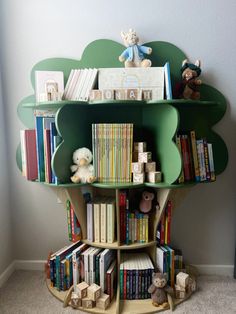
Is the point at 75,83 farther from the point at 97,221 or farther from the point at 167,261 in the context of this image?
the point at 167,261

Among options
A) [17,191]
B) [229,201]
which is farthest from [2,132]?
[229,201]

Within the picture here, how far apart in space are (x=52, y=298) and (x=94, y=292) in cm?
29

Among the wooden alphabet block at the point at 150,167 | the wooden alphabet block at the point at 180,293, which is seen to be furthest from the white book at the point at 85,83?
the wooden alphabet block at the point at 180,293

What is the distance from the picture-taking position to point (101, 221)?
53.2 inches

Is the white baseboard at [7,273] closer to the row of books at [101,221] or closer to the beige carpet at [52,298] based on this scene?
the beige carpet at [52,298]

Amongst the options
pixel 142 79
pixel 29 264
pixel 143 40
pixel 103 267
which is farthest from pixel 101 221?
pixel 143 40

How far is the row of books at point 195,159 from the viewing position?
1300mm

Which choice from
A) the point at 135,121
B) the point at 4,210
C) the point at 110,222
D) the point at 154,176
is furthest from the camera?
the point at 4,210

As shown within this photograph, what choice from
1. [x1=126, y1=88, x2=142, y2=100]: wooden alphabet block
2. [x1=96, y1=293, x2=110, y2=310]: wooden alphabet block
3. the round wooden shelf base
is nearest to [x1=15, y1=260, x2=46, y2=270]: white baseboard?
the round wooden shelf base

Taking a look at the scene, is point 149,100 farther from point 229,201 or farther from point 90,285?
point 90,285

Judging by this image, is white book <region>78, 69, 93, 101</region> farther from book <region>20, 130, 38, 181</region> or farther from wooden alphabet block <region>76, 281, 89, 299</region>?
wooden alphabet block <region>76, 281, 89, 299</region>

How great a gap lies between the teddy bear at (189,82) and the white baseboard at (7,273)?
1.54m

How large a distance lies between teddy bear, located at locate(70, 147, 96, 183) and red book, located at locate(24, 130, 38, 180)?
242 millimetres

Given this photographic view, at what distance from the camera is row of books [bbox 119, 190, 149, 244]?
1334 mm
